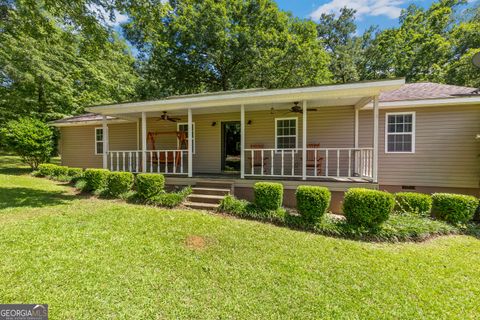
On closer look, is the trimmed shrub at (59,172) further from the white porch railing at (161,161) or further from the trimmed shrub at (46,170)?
the white porch railing at (161,161)

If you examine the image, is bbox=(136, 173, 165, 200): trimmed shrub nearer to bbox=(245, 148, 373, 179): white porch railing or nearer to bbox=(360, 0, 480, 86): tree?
bbox=(245, 148, 373, 179): white porch railing

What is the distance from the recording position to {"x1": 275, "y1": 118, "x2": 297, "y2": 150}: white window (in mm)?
9189

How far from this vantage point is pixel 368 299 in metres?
3.06

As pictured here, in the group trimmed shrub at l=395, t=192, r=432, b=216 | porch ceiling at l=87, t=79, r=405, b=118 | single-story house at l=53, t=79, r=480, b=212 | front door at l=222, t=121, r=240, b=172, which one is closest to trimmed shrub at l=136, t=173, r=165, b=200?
single-story house at l=53, t=79, r=480, b=212

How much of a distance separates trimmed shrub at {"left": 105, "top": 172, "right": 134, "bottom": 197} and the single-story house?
124 cm

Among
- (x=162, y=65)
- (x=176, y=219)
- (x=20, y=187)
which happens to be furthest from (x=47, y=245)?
(x=162, y=65)

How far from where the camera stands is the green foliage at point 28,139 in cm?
1184

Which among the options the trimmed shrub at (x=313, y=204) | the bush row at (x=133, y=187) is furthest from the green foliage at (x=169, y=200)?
the trimmed shrub at (x=313, y=204)

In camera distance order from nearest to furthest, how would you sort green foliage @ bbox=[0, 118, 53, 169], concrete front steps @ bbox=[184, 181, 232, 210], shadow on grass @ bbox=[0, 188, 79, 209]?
shadow on grass @ bbox=[0, 188, 79, 209], concrete front steps @ bbox=[184, 181, 232, 210], green foliage @ bbox=[0, 118, 53, 169]

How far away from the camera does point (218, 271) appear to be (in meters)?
3.55

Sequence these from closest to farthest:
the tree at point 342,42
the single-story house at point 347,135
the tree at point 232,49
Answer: the single-story house at point 347,135 < the tree at point 232,49 < the tree at point 342,42

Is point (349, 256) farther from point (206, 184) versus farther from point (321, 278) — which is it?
point (206, 184)

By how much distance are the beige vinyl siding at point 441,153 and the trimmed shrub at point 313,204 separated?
13.3ft

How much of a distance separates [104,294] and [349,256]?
3.74 meters
